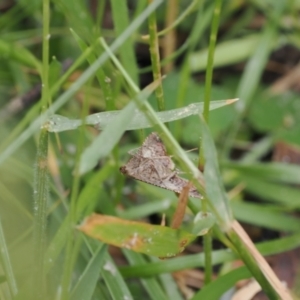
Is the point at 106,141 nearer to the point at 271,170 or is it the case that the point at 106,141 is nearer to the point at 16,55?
the point at 16,55

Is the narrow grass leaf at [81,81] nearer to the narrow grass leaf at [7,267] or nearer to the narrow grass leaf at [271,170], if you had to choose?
the narrow grass leaf at [7,267]

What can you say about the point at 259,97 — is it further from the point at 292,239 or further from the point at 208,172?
the point at 208,172

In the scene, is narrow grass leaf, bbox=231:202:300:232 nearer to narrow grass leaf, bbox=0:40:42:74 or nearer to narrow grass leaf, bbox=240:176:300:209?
narrow grass leaf, bbox=240:176:300:209

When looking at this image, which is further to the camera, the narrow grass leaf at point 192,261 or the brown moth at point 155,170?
the narrow grass leaf at point 192,261

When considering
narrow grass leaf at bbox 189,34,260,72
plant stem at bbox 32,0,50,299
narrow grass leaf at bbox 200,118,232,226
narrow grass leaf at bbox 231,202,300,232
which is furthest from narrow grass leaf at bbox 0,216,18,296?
narrow grass leaf at bbox 189,34,260,72

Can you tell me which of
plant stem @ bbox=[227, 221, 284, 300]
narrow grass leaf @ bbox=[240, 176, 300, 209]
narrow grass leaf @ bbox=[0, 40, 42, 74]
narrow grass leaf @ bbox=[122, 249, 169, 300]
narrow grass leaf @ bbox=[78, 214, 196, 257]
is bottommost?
plant stem @ bbox=[227, 221, 284, 300]

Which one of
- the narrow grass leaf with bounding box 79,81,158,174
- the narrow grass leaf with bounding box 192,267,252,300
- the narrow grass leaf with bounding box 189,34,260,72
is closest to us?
the narrow grass leaf with bounding box 79,81,158,174

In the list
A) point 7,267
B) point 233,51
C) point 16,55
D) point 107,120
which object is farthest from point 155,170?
point 233,51

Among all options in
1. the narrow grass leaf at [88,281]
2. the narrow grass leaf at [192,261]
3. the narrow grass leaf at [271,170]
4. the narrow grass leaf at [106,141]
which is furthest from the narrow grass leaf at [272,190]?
the narrow grass leaf at [106,141]

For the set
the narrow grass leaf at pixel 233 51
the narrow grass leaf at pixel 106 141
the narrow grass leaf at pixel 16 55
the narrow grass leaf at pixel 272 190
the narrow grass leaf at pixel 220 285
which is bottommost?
the narrow grass leaf at pixel 220 285
